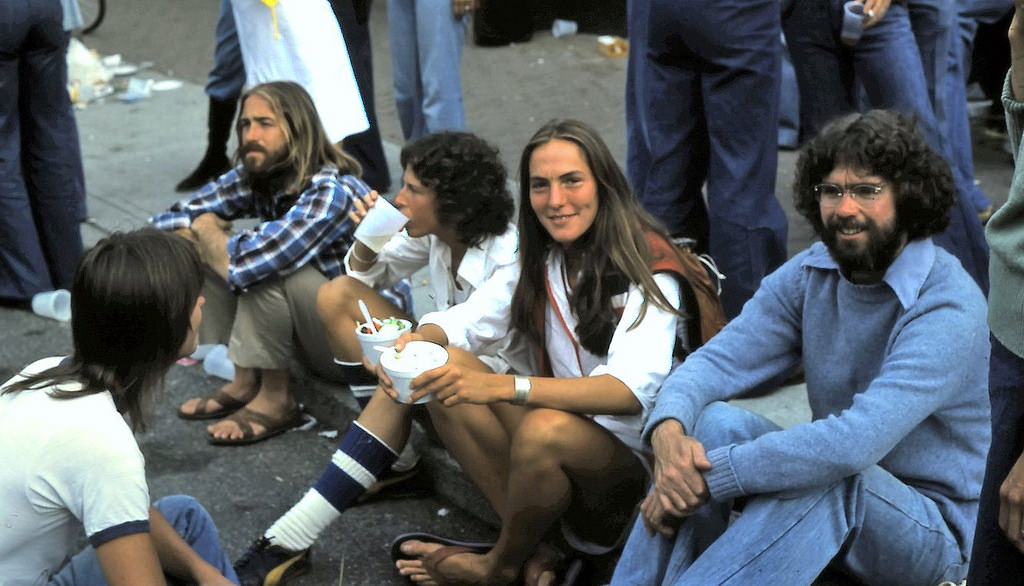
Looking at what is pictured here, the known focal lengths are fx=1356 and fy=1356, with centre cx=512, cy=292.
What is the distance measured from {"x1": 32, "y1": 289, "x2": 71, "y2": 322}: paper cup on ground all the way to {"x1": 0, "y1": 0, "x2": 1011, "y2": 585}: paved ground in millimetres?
44

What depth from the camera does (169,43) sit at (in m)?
9.38

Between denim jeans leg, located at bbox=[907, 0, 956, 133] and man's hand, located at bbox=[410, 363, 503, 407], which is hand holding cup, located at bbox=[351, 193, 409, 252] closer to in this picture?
man's hand, located at bbox=[410, 363, 503, 407]

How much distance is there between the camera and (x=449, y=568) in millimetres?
3350

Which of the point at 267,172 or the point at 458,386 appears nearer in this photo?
the point at 458,386

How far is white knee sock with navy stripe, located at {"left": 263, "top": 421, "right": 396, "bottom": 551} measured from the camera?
3.46m

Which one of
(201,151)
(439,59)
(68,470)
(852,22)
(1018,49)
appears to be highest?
(1018,49)

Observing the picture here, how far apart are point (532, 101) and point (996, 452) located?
5.28 metres

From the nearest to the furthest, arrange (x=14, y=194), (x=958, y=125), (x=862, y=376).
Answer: (x=862, y=376), (x=958, y=125), (x=14, y=194)

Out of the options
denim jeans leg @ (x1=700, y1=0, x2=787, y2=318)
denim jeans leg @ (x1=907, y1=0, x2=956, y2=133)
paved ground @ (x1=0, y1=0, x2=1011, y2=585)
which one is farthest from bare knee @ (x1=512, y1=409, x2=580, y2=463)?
denim jeans leg @ (x1=907, y1=0, x2=956, y2=133)

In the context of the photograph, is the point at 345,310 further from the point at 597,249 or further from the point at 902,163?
the point at 902,163

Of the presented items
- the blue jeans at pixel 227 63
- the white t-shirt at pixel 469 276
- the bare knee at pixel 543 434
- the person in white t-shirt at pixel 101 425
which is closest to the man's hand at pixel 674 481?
the bare knee at pixel 543 434


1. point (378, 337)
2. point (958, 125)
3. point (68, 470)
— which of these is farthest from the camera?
point (958, 125)

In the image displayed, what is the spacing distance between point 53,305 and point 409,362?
278 cm

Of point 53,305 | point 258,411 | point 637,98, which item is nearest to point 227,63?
point 53,305
